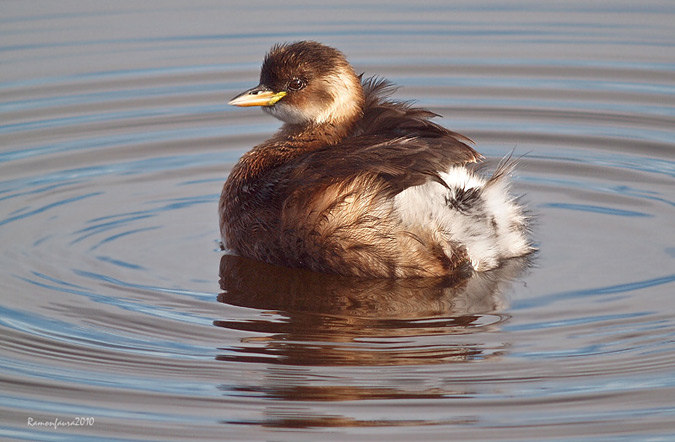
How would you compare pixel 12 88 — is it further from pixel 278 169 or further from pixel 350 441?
pixel 350 441

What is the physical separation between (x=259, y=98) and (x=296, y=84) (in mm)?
232

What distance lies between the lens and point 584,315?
227 inches

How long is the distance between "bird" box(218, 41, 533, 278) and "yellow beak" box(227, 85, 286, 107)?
3 cm

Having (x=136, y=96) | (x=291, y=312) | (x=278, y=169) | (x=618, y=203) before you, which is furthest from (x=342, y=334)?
(x=136, y=96)

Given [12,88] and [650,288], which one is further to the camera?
[12,88]

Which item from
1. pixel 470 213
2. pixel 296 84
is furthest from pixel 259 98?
pixel 470 213

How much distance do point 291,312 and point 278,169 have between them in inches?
36.2

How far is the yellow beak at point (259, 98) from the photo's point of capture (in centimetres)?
696

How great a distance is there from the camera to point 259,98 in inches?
275

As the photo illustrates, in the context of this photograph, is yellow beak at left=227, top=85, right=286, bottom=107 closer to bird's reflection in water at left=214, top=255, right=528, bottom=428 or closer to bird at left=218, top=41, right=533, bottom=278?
bird at left=218, top=41, right=533, bottom=278

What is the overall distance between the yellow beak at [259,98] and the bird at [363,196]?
0.03m
